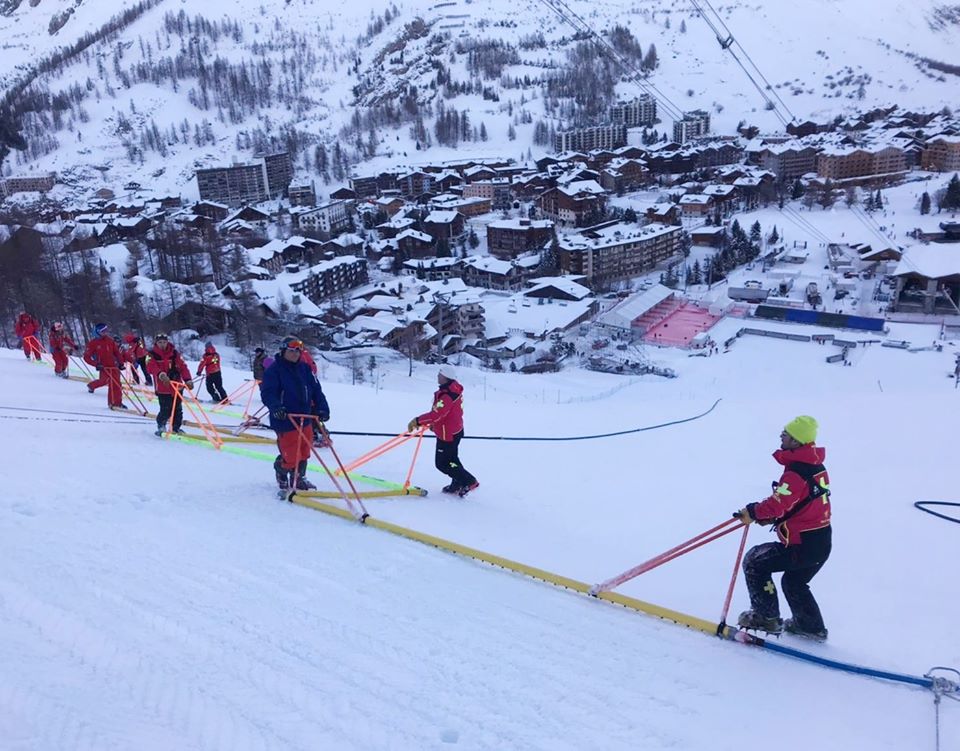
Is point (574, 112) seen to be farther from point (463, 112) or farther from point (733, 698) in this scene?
point (733, 698)

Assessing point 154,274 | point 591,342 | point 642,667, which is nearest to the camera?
point 642,667

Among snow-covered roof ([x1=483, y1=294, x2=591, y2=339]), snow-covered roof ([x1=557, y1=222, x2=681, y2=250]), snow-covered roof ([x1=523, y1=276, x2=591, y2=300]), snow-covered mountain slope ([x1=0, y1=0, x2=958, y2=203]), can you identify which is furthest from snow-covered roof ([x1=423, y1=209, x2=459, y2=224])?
snow-covered mountain slope ([x1=0, y1=0, x2=958, y2=203])

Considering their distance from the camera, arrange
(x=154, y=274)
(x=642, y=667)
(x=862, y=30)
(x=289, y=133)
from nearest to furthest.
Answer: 1. (x=642, y=667)
2. (x=154, y=274)
3. (x=289, y=133)
4. (x=862, y=30)

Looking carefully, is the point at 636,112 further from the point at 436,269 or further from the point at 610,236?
the point at 436,269

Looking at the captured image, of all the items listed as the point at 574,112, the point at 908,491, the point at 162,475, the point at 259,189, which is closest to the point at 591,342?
the point at 908,491

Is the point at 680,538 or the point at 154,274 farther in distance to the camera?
the point at 154,274

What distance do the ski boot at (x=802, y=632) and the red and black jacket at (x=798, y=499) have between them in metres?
0.42

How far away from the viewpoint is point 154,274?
1206 inches

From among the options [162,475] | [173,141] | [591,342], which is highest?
[173,141]

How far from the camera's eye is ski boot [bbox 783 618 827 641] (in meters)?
2.77

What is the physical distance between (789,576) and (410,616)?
157 cm

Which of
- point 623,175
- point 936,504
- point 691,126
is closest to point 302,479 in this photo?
point 936,504

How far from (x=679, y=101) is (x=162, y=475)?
83.9 m

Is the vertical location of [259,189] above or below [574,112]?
below
